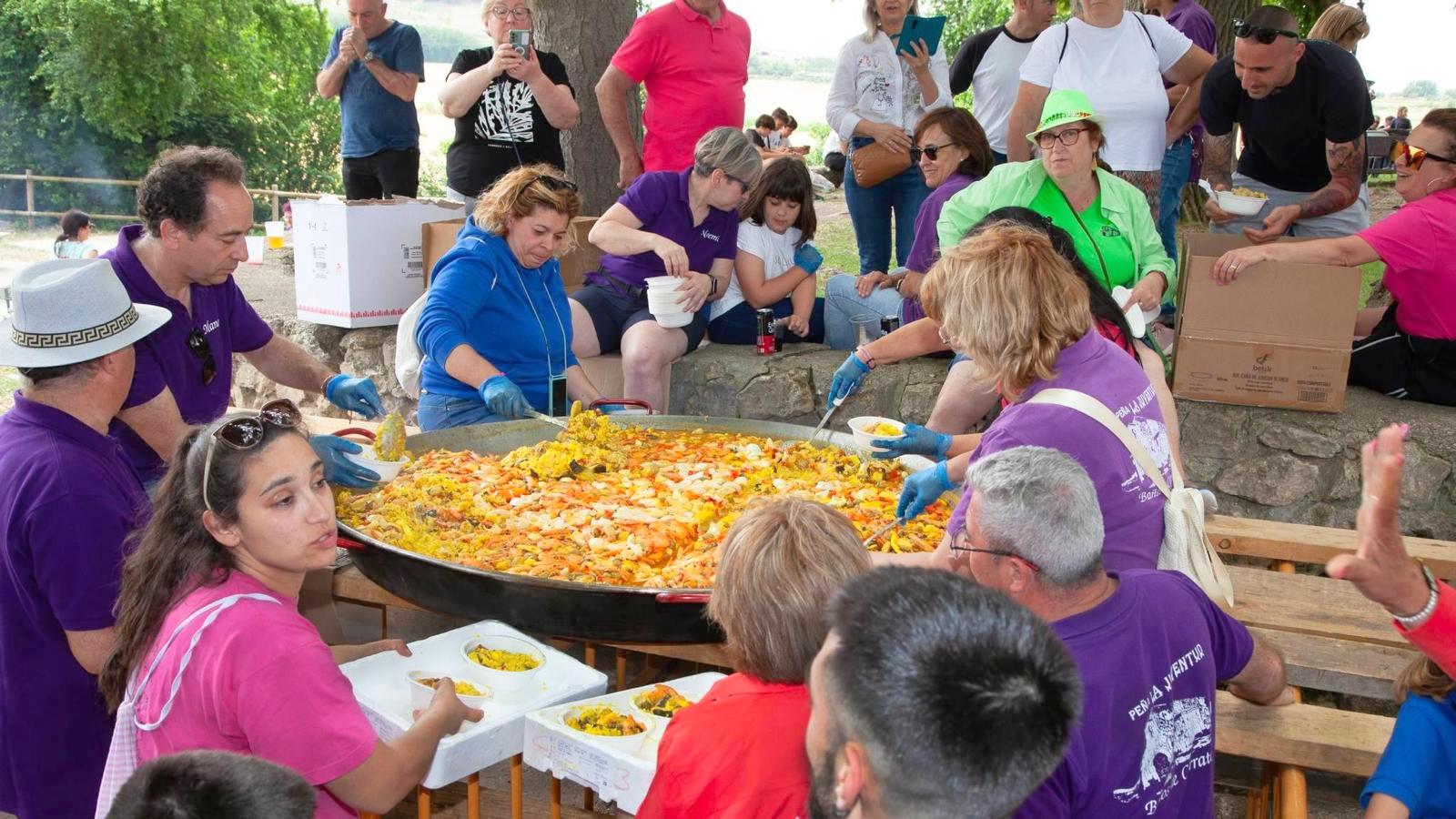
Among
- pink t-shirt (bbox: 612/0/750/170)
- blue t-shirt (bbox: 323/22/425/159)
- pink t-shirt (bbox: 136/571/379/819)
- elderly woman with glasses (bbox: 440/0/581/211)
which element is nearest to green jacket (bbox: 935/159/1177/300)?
pink t-shirt (bbox: 612/0/750/170)

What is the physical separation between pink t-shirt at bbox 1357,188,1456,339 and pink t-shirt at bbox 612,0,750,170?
9.75ft

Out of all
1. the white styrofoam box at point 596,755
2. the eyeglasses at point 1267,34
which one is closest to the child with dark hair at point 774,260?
the eyeglasses at point 1267,34

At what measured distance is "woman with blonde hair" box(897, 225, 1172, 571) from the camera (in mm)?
2498

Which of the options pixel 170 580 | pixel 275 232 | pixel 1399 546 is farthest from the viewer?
pixel 275 232

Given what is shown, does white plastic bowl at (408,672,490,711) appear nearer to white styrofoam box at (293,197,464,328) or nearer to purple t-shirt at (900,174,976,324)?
purple t-shirt at (900,174,976,324)

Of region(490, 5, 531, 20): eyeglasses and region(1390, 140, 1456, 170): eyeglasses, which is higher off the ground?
region(490, 5, 531, 20): eyeglasses

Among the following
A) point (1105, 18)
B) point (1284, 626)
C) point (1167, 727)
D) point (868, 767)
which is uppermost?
point (1105, 18)

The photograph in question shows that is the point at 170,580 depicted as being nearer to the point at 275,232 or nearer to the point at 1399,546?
the point at 1399,546

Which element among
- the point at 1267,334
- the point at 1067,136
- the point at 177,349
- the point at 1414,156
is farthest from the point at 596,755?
the point at 1414,156

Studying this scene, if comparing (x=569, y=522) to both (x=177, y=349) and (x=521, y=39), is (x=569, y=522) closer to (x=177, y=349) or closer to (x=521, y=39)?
(x=177, y=349)

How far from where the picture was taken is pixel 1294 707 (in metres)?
2.63

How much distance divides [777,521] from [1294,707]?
142 cm

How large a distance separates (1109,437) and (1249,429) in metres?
2.48

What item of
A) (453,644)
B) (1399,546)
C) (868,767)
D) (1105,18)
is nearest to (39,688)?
(453,644)
